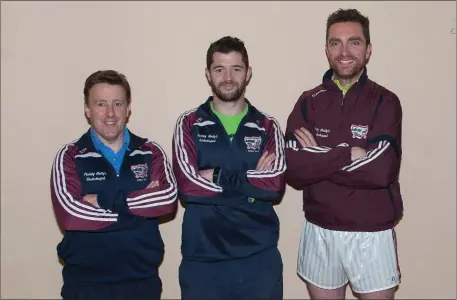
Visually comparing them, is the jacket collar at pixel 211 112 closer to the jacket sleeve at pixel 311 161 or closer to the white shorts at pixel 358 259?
the jacket sleeve at pixel 311 161

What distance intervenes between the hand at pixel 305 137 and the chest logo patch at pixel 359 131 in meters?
0.21

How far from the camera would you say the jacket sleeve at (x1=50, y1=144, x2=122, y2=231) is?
2377 millimetres

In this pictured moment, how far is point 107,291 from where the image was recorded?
2.47m

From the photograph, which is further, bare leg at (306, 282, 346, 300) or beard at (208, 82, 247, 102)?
bare leg at (306, 282, 346, 300)

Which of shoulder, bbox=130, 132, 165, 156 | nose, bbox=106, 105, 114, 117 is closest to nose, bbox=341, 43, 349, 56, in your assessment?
shoulder, bbox=130, 132, 165, 156

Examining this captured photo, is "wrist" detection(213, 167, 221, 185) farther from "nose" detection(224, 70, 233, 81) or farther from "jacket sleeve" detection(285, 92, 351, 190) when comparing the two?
"nose" detection(224, 70, 233, 81)

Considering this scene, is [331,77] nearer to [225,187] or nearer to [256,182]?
[256,182]

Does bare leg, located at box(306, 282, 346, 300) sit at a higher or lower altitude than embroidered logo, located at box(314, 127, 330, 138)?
lower

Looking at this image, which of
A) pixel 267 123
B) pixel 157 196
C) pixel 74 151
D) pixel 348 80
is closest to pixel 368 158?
pixel 348 80

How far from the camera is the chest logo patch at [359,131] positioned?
101 inches

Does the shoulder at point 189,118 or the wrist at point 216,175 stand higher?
the shoulder at point 189,118

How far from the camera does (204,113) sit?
268 centimetres

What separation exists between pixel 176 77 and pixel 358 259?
155cm

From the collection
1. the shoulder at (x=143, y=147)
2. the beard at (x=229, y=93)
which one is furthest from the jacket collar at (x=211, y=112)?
the shoulder at (x=143, y=147)
